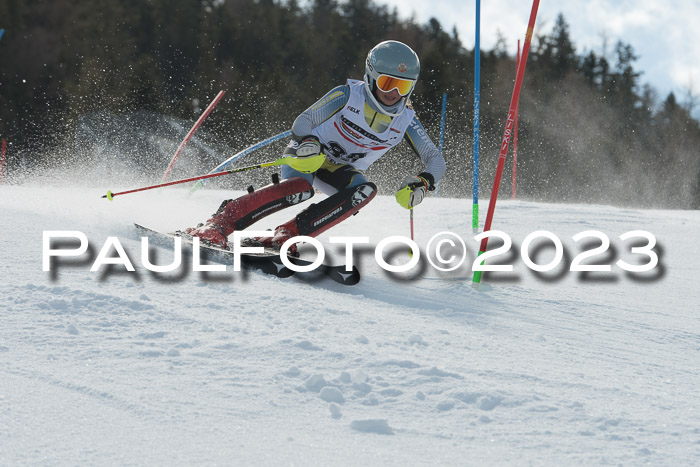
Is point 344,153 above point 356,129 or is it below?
below

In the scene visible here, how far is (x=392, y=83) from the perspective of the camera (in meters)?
3.79

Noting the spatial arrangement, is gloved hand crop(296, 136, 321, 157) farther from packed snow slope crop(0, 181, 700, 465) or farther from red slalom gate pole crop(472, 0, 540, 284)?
red slalom gate pole crop(472, 0, 540, 284)

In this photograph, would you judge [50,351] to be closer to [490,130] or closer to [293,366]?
[293,366]

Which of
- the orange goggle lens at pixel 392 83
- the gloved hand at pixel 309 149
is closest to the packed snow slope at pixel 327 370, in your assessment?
the gloved hand at pixel 309 149

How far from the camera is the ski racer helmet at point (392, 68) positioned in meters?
3.76

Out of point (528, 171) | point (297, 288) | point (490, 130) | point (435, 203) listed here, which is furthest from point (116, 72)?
point (297, 288)

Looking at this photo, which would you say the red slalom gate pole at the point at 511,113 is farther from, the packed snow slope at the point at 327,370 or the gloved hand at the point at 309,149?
the gloved hand at the point at 309,149

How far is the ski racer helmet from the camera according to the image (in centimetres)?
376

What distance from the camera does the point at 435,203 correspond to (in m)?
7.58

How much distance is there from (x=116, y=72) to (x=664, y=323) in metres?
26.4

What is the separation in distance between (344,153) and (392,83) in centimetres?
57

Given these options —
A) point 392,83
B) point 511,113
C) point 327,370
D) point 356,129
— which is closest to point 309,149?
point 356,129

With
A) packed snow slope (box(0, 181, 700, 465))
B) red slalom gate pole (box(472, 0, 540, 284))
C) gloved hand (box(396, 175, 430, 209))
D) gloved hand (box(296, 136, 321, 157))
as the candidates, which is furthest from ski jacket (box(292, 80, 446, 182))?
packed snow slope (box(0, 181, 700, 465))

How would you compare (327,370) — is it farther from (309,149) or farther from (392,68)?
(392,68)
